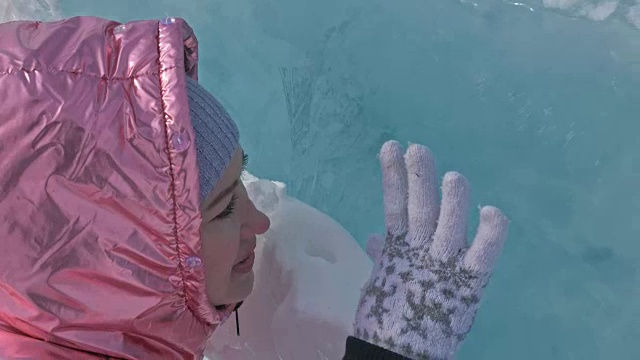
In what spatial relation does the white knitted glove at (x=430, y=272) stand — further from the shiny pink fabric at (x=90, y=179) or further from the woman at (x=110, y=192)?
the shiny pink fabric at (x=90, y=179)

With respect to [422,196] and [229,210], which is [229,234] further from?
[422,196]

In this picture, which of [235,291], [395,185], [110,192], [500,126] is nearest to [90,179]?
[110,192]

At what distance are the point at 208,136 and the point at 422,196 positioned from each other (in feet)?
1.05

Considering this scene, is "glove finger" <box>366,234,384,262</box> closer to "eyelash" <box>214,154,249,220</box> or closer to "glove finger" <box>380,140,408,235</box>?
"glove finger" <box>380,140,408,235</box>

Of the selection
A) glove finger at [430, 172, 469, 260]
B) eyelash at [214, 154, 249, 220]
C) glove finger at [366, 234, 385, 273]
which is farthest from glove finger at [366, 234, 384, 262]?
eyelash at [214, 154, 249, 220]

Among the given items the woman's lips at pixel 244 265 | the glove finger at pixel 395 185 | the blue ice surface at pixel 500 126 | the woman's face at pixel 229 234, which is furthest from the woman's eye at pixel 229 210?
the blue ice surface at pixel 500 126

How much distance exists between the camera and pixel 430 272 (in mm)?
888

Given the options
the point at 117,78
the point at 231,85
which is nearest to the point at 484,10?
the point at 231,85

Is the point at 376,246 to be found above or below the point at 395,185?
below

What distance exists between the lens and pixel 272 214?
45.8 inches

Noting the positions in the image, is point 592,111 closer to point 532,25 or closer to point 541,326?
point 532,25

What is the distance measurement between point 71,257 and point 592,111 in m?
0.89

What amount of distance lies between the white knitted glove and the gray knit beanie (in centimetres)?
26

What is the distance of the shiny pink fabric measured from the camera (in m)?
0.68
